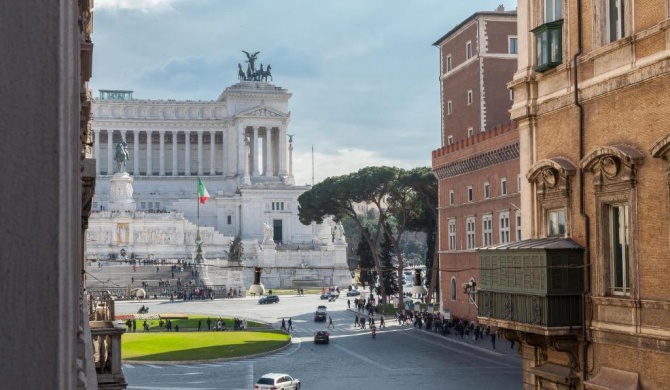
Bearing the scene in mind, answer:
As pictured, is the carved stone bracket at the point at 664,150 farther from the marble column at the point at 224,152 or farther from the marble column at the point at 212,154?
the marble column at the point at 212,154

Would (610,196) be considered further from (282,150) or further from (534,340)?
(282,150)

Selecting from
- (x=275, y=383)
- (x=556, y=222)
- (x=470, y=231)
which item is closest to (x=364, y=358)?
(x=275, y=383)

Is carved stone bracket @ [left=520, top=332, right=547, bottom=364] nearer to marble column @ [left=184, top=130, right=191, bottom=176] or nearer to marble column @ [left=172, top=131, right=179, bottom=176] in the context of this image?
marble column @ [left=172, top=131, right=179, bottom=176]

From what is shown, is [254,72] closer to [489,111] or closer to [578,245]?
[489,111]

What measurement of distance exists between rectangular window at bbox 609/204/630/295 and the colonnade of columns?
10868cm

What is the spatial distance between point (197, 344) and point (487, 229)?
17.2 m

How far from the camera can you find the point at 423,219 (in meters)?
73.2

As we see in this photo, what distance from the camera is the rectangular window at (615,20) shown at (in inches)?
576

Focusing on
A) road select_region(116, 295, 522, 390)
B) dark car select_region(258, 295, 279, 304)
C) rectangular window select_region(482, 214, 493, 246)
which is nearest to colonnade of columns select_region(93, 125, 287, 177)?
dark car select_region(258, 295, 279, 304)

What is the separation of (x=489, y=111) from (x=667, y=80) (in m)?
42.5

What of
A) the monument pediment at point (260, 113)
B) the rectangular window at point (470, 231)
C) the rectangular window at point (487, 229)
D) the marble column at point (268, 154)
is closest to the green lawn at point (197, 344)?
the rectangular window at point (470, 231)

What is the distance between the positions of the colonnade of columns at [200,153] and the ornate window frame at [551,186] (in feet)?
349

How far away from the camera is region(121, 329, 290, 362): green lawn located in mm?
44875

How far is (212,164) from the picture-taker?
12900 centimetres
